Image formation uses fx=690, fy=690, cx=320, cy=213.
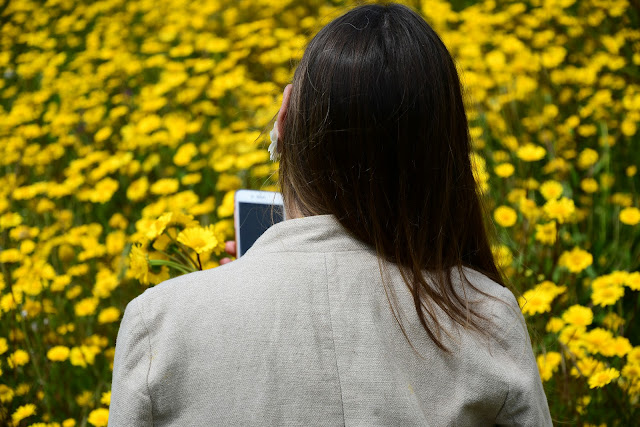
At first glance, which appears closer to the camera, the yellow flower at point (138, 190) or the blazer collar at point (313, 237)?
the blazer collar at point (313, 237)

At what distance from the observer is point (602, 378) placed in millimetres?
1389

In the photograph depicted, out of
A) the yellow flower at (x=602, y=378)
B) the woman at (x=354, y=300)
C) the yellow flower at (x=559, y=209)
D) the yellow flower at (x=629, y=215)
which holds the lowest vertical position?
the yellow flower at (x=629, y=215)

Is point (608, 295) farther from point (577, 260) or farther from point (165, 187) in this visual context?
point (165, 187)

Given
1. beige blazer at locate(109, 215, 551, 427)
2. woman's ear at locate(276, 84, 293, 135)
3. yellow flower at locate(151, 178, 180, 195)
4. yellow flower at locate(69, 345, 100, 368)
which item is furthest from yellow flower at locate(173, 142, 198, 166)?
beige blazer at locate(109, 215, 551, 427)

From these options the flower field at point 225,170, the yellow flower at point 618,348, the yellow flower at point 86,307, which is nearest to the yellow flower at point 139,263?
the flower field at point 225,170

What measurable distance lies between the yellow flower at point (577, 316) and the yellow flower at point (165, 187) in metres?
1.38

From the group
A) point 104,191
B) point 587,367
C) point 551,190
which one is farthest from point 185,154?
point 587,367

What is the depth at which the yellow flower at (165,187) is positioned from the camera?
7.97ft

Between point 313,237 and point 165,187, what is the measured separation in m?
1.73

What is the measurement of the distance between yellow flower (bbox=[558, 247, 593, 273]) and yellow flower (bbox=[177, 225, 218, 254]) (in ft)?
3.28

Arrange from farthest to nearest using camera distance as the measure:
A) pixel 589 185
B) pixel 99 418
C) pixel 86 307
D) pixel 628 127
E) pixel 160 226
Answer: pixel 628 127
pixel 589 185
pixel 86 307
pixel 99 418
pixel 160 226

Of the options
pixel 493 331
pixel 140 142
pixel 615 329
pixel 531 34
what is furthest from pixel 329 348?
pixel 531 34

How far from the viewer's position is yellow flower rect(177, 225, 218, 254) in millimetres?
1180

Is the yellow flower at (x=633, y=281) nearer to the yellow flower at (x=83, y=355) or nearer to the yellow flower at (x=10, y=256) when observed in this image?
the yellow flower at (x=83, y=355)
